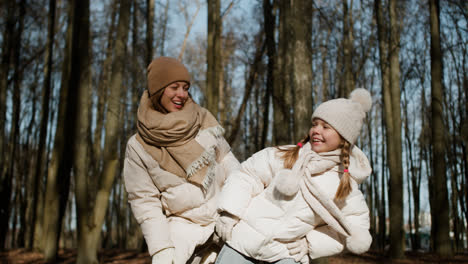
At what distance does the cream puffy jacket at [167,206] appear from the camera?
9.08 feet

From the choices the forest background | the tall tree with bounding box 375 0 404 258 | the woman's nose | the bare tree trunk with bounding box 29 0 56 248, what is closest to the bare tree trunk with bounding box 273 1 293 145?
the forest background

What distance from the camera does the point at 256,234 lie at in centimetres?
254

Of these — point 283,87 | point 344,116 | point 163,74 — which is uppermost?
point 283,87

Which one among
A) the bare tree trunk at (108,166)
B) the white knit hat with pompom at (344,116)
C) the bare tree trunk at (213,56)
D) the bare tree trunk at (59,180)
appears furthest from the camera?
the bare tree trunk at (59,180)

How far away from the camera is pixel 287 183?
2.48 meters

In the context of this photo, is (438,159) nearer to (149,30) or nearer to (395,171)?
(395,171)

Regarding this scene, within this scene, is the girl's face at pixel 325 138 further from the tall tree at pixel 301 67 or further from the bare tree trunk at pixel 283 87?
the bare tree trunk at pixel 283 87

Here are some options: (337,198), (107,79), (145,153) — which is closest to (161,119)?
(145,153)

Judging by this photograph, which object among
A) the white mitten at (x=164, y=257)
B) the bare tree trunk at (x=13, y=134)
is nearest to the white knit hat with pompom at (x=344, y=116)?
the white mitten at (x=164, y=257)

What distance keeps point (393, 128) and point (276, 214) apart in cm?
944

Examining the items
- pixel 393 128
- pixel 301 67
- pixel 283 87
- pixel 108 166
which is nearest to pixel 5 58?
pixel 108 166

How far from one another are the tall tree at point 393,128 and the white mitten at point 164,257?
8.74m

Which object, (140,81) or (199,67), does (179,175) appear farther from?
(199,67)

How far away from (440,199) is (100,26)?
14.0 m
